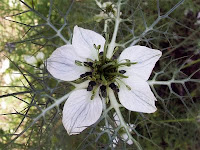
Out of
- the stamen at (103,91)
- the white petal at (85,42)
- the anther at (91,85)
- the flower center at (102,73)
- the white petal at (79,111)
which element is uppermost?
the white petal at (85,42)

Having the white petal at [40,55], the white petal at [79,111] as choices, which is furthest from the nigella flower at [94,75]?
the white petal at [40,55]

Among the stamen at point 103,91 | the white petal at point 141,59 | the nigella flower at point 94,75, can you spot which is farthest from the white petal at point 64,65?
the white petal at point 141,59

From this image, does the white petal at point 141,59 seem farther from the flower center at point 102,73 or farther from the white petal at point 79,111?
the white petal at point 79,111

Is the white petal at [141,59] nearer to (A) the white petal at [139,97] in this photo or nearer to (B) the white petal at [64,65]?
(A) the white petal at [139,97]

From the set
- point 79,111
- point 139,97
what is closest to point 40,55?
point 79,111

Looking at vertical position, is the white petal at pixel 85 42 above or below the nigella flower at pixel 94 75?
above

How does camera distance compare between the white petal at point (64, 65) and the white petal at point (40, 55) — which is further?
the white petal at point (40, 55)

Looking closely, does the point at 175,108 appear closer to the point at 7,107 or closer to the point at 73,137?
the point at 73,137

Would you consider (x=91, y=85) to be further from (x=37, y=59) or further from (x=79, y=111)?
(x=37, y=59)
